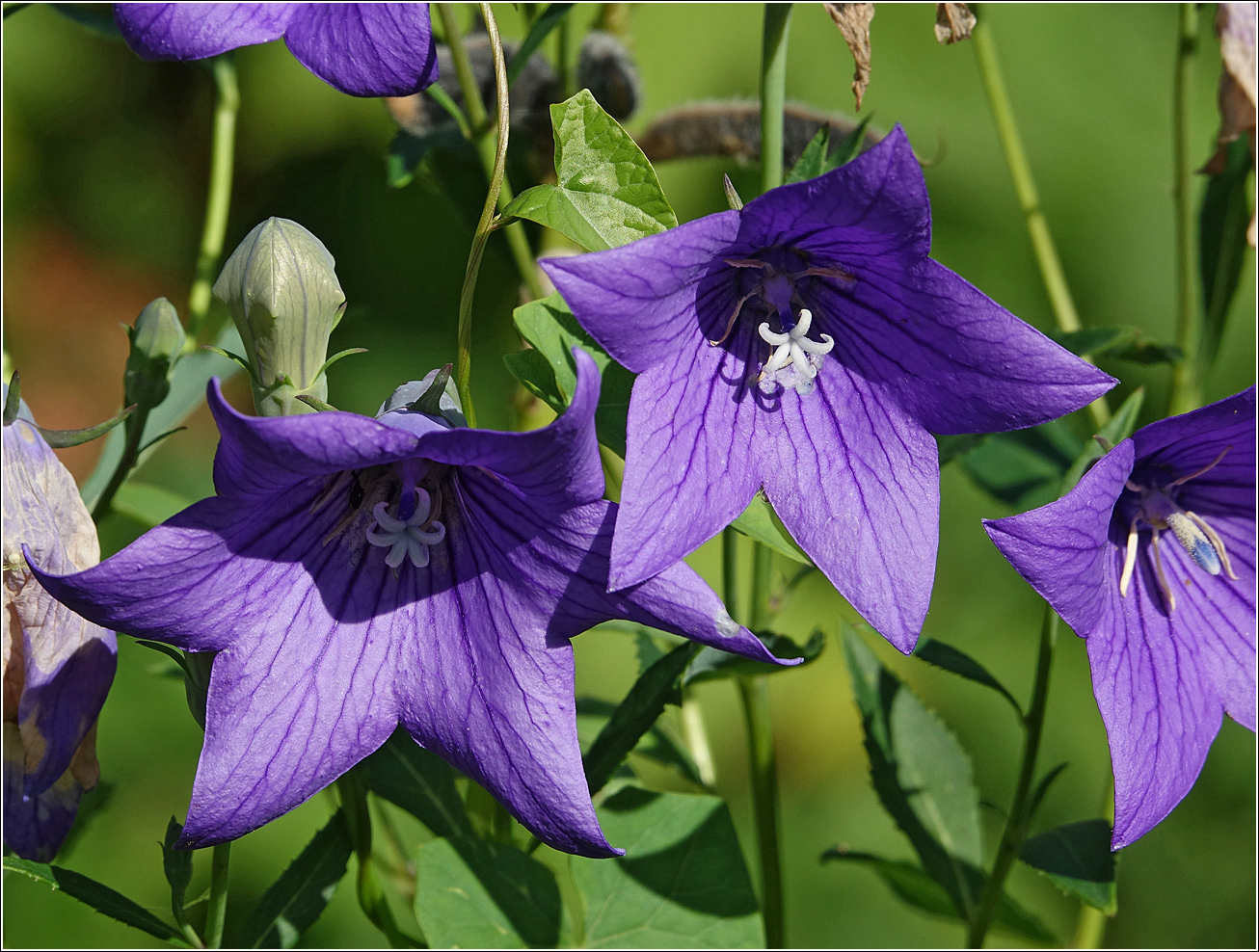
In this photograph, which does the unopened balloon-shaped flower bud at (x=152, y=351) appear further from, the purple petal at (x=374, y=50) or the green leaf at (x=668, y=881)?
the green leaf at (x=668, y=881)

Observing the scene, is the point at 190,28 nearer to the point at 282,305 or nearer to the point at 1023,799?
the point at 282,305

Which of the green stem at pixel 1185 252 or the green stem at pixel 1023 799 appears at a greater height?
the green stem at pixel 1185 252

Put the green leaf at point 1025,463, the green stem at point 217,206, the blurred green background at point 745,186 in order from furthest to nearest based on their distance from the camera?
the blurred green background at point 745,186
the green leaf at point 1025,463
the green stem at point 217,206

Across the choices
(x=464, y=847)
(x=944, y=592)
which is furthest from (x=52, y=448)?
(x=944, y=592)

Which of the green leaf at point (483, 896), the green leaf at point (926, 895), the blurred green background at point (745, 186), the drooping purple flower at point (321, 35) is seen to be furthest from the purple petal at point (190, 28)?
the blurred green background at point (745, 186)

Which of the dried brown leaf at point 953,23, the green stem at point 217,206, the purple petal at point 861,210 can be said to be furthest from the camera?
the green stem at point 217,206

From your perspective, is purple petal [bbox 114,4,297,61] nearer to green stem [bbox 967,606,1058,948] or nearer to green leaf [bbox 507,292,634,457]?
green leaf [bbox 507,292,634,457]

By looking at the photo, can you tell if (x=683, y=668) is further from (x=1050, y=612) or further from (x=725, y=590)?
(x=1050, y=612)
